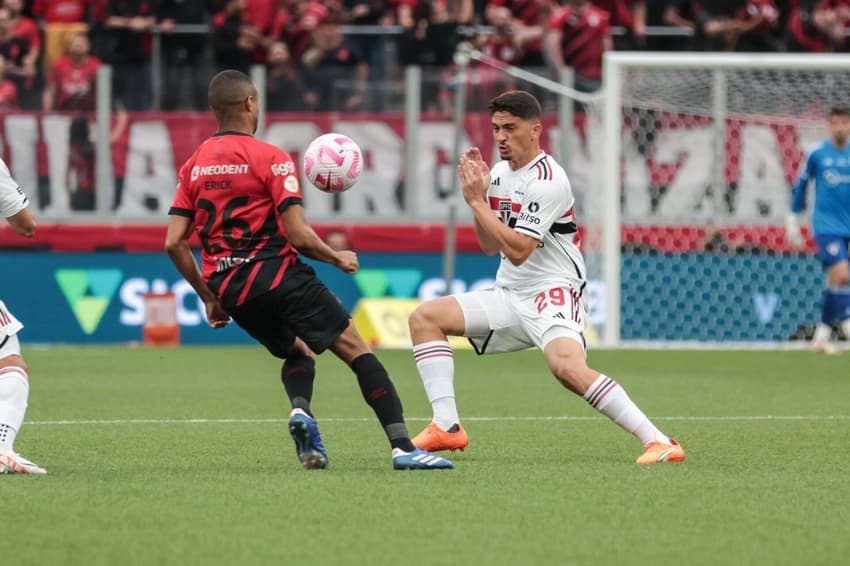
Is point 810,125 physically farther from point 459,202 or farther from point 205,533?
point 205,533

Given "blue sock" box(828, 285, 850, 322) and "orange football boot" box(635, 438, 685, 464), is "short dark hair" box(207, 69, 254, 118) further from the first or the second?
"blue sock" box(828, 285, 850, 322)

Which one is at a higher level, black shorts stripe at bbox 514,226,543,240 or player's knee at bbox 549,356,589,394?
black shorts stripe at bbox 514,226,543,240

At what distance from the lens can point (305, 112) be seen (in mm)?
18516

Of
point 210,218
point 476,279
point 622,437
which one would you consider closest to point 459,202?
point 476,279

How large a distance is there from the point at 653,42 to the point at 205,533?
17100mm

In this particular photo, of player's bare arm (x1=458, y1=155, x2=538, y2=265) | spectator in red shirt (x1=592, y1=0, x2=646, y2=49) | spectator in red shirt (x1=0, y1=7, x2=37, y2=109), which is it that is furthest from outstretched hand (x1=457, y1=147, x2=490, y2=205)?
spectator in red shirt (x1=592, y1=0, x2=646, y2=49)

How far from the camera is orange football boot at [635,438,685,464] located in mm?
7746

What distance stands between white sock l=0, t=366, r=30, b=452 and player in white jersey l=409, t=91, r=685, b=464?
1.93 meters

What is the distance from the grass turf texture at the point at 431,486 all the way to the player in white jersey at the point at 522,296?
26 cm

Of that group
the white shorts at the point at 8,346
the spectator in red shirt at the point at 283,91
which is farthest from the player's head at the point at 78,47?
the white shorts at the point at 8,346

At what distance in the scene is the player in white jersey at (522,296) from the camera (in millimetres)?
7809

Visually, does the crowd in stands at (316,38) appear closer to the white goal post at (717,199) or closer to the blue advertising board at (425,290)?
the white goal post at (717,199)

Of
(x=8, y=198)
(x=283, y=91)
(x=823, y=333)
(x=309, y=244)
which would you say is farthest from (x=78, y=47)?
(x=309, y=244)

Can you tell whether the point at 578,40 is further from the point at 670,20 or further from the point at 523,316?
the point at 523,316
